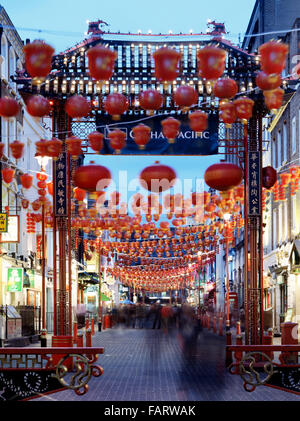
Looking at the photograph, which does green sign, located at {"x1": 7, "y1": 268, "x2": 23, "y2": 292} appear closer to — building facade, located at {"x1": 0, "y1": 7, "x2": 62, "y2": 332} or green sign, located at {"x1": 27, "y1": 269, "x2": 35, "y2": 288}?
building facade, located at {"x1": 0, "y1": 7, "x2": 62, "y2": 332}

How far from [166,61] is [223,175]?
342cm

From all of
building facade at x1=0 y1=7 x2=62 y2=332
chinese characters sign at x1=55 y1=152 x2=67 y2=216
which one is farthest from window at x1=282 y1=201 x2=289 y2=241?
chinese characters sign at x1=55 y1=152 x2=67 y2=216

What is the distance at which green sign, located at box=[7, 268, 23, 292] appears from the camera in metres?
32.5

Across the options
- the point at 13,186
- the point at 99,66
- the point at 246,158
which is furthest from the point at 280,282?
the point at 99,66

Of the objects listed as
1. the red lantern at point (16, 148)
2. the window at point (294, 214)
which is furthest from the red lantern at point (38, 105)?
the window at point (294, 214)

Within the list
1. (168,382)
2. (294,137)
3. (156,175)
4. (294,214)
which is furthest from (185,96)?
(294,214)

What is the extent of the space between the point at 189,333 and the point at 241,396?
6914mm

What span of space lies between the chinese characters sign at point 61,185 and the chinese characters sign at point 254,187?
4831 mm

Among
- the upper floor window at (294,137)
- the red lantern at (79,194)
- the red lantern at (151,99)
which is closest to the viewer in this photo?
the red lantern at (151,99)

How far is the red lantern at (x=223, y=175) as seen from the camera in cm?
1538

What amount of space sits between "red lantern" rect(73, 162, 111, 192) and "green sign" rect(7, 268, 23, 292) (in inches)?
671

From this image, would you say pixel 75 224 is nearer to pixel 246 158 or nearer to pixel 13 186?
pixel 13 186

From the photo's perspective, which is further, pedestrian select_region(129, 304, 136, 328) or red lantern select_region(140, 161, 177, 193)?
pedestrian select_region(129, 304, 136, 328)

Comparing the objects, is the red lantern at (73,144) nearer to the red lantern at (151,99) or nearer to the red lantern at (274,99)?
the red lantern at (151,99)
